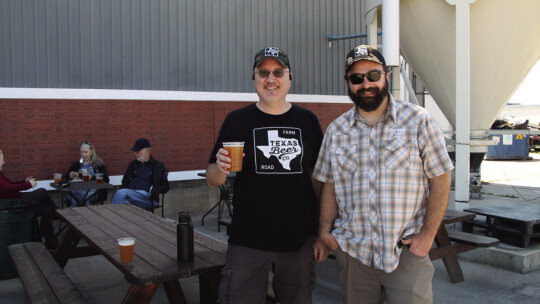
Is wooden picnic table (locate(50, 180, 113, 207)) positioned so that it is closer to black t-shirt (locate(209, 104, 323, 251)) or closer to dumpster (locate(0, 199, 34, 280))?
dumpster (locate(0, 199, 34, 280))

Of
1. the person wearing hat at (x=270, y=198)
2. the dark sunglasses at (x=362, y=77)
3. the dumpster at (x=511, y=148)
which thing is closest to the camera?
the dark sunglasses at (x=362, y=77)

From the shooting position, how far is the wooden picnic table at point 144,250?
8.75 ft

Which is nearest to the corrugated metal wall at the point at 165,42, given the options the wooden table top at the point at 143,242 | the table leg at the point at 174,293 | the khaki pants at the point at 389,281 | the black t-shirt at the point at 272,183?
the wooden table top at the point at 143,242

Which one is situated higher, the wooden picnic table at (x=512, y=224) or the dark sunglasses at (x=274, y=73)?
the dark sunglasses at (x=274, y=73)

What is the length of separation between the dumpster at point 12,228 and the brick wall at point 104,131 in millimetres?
2026

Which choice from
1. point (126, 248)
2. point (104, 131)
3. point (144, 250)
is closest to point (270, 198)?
point (126, 248)

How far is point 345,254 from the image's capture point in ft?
7.65

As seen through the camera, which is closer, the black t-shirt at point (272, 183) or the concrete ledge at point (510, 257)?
the black t-shirt at point (272, 183)

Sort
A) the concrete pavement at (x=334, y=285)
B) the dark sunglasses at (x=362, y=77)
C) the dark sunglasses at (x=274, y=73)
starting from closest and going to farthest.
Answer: the dark sunglasses at (x=362, y=77), the dark sunglasses at (x=274, y=73), the concrete pavement at (x=334, y=285)

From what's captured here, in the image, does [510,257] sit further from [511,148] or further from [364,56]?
[511,148]

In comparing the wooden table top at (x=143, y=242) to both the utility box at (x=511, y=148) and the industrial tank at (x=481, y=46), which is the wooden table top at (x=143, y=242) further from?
the utility box at (x=511, y=148)

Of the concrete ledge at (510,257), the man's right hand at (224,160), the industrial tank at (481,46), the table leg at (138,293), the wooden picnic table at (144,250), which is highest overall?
the industrial tank at (481,46)

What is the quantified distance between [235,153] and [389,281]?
996 millimetres

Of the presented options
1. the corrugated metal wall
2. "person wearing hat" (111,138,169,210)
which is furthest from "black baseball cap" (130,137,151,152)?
the corrugated metal wall
